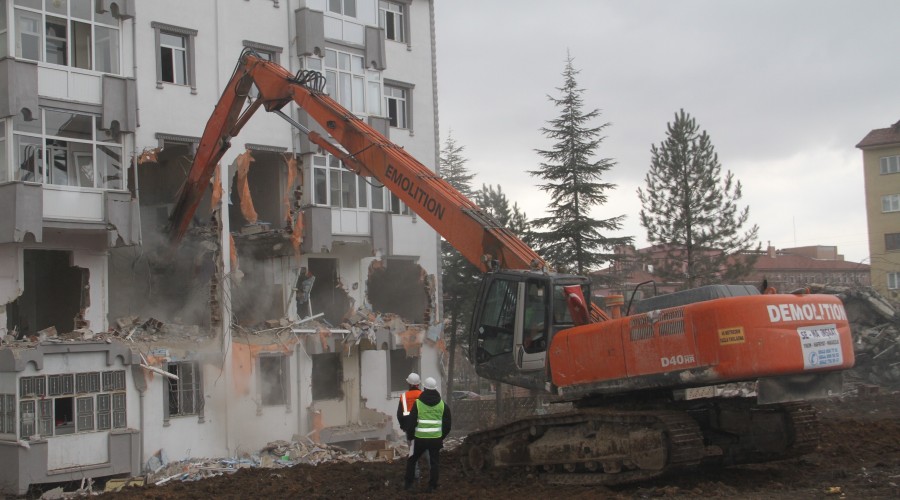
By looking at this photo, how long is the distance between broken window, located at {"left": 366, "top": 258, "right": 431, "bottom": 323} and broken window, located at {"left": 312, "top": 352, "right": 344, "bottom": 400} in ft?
9.81

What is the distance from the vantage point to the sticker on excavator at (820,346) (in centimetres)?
1267

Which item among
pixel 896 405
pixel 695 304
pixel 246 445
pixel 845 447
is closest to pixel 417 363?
pixel 246 445

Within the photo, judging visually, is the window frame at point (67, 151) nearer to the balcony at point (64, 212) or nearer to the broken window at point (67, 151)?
the broken window at point (67, 151)

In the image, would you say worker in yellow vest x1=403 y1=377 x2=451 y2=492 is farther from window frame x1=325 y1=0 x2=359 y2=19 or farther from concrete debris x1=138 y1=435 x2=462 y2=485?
window frame x1=325 y1=0 x2=359 y2=19

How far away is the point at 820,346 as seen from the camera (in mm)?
12891

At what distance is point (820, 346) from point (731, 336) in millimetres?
1469

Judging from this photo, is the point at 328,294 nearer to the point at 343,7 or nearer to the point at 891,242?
the point at 343,7

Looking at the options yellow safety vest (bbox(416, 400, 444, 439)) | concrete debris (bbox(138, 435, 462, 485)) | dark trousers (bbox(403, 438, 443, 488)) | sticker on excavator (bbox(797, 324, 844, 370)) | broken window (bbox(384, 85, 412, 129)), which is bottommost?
concrete debris (bbox(138, 435, 462, 485))

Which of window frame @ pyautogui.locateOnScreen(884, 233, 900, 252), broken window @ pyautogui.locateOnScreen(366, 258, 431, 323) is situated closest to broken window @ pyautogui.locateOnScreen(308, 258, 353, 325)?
broken window @ pyautogui.locateOnScreen(366, 258, 431, 323)

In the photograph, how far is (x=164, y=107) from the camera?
26.6m

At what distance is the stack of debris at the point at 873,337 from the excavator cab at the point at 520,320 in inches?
1030

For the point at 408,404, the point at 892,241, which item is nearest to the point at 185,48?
the point at 408,404

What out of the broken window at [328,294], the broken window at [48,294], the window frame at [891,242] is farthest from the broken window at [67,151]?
the window frame at [891,242]

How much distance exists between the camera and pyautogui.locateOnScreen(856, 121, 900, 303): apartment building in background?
6334cm
